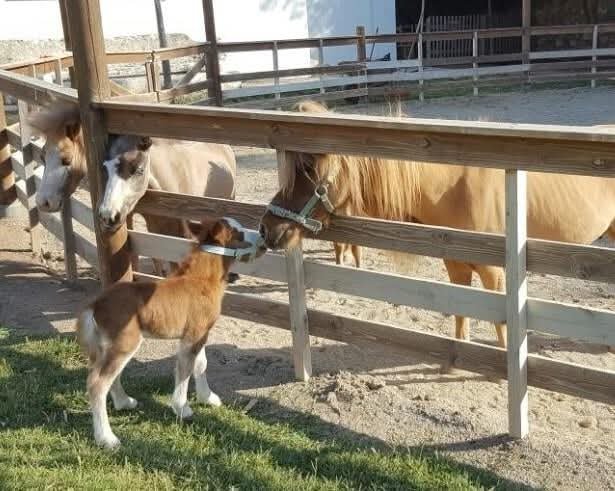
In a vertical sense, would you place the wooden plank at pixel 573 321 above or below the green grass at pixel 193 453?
above

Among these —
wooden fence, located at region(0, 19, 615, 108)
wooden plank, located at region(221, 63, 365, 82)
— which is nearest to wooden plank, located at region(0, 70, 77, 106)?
wooden fence, located at region(0, 19, 615, 108)

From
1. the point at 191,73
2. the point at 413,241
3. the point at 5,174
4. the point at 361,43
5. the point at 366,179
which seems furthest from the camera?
the point at 361,43

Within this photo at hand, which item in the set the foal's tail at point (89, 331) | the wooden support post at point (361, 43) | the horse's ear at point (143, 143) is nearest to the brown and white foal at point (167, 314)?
the foal's tail at point (89, 331)

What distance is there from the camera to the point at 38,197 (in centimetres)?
562

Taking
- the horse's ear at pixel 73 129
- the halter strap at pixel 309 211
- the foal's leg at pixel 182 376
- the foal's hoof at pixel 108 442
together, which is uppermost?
the horse's ear at pixel 73 129

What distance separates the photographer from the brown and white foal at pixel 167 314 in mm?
3652

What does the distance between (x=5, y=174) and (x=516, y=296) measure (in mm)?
6325

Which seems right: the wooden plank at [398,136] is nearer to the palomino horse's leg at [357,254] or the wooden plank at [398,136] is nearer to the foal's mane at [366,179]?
the foal's mane at [366,179]

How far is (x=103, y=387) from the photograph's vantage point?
3.65 metres

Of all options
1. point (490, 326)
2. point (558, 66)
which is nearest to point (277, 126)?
point (490, 326)

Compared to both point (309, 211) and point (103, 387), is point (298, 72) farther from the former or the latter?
point (103, 387)

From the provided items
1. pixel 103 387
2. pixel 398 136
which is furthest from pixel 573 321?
pixel 103 387

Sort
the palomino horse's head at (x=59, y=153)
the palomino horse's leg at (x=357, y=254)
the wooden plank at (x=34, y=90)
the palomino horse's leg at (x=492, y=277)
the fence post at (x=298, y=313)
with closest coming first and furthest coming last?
the fence post at (x=298, y=313), the palomino horse's leg at (x=492, y=277), the palomino horse's head at (x=59, y=153), the wooden plank at (x=34, y=90), the palomino horse's leg at (x=357, y=254)

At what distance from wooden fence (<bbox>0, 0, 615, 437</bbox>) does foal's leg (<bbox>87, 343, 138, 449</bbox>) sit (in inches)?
42.6
